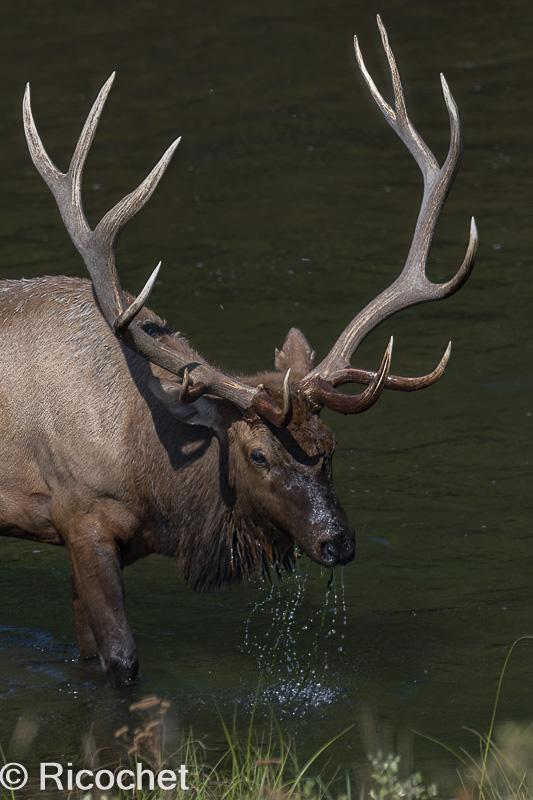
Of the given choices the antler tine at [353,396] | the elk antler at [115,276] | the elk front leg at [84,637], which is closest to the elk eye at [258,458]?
the elk antler at [115,276]

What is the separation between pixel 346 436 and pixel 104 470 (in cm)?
320

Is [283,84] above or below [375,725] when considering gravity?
above

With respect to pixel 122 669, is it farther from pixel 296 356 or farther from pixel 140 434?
pixel 296 356

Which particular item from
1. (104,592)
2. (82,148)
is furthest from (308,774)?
(82,148)

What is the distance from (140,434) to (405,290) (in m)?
1.27

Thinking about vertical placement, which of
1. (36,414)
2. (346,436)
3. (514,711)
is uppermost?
(36,414)

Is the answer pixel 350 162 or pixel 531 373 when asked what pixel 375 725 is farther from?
pixel 350 162

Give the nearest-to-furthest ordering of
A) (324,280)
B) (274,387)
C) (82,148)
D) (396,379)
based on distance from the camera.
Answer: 1. (396,379)
2. (274,387)
3. (82,148)
4. (324,280)

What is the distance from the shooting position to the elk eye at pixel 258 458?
267 inches

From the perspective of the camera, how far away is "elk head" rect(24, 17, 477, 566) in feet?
21.9

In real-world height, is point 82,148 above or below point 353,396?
above

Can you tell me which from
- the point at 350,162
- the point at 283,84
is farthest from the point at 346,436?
the point at 283,84

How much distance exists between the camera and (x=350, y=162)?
47.8 feet

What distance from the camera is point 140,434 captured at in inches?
278
